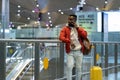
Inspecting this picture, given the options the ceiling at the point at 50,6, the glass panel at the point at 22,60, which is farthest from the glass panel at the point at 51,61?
the ceiling at the point at 50,6

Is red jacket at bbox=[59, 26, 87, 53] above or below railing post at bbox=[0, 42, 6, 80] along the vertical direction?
above

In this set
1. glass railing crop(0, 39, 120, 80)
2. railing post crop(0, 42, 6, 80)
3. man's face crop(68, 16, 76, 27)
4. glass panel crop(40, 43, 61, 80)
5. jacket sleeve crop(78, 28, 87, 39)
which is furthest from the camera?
glass panel crop(40, 43, 61, 80)

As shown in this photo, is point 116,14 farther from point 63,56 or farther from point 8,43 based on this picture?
point 8,43

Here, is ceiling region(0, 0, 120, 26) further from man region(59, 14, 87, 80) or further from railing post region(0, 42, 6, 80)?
railing post region(0, 42, 6, 80)

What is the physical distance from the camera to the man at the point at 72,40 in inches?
264

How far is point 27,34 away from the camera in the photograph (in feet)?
87.8

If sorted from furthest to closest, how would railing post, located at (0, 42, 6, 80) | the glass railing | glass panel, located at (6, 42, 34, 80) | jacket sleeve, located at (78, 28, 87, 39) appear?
1. jacket sleeve, located at (78, 28, 87, 39)
2. glass panel, located at (6, 42, 34, 80)
3. the glass railing
4. railing post, located at (0, 42, 6, 80)

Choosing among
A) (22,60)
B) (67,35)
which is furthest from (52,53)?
(67,35)

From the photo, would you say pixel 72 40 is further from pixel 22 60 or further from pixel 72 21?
pixel 22 60

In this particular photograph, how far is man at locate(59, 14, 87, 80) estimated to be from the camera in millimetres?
6711

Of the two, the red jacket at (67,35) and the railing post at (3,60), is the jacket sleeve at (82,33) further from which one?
the railing post at (3,60)

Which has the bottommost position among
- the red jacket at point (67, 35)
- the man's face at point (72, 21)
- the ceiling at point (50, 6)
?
the red jacket at point (67, 35)

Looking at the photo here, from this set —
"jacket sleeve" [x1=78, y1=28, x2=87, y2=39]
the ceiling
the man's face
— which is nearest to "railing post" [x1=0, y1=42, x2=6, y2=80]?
the man's face

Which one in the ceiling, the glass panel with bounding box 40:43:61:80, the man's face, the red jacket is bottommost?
the glass panel with bounding box 40:43:61:80
